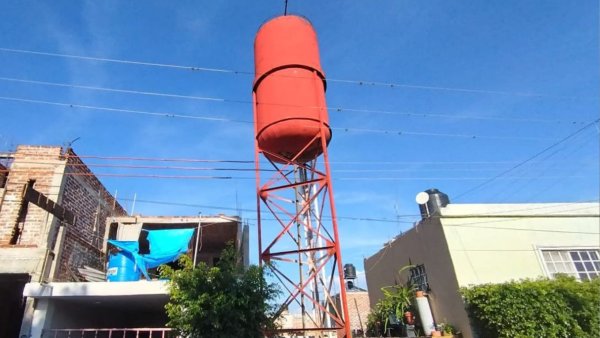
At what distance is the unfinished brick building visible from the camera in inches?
386

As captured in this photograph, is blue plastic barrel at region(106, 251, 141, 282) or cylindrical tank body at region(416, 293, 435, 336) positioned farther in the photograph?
blue plastic barrel at region(106, 251, 141, 282)

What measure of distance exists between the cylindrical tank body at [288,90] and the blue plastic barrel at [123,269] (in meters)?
5.38

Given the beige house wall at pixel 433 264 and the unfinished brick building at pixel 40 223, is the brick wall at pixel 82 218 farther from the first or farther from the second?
the beige house wall at pixel 433 264

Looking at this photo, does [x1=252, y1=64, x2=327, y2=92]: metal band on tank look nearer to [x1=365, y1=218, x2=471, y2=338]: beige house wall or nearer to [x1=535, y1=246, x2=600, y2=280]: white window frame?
[x1=365, y1=218, x2=471, y2=338]: beige house wall

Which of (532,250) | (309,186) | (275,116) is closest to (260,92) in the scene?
(275,116)

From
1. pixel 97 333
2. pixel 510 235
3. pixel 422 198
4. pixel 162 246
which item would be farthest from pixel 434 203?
pixel 97 333

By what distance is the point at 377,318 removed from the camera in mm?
13117

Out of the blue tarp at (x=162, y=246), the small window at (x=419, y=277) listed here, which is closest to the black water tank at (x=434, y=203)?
the small window at (x=419, y=277)

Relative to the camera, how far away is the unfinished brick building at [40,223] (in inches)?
386

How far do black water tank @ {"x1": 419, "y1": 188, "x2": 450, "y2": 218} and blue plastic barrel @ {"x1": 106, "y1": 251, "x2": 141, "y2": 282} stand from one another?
912cm

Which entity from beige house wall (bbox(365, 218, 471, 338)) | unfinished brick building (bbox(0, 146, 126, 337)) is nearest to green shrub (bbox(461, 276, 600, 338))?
beige house wall (bbox(365, 218, 471, 338))

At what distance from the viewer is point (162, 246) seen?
12.5 metres

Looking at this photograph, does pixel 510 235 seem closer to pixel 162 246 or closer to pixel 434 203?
pixel 434 203

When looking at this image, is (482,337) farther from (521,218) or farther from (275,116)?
(275,116)
